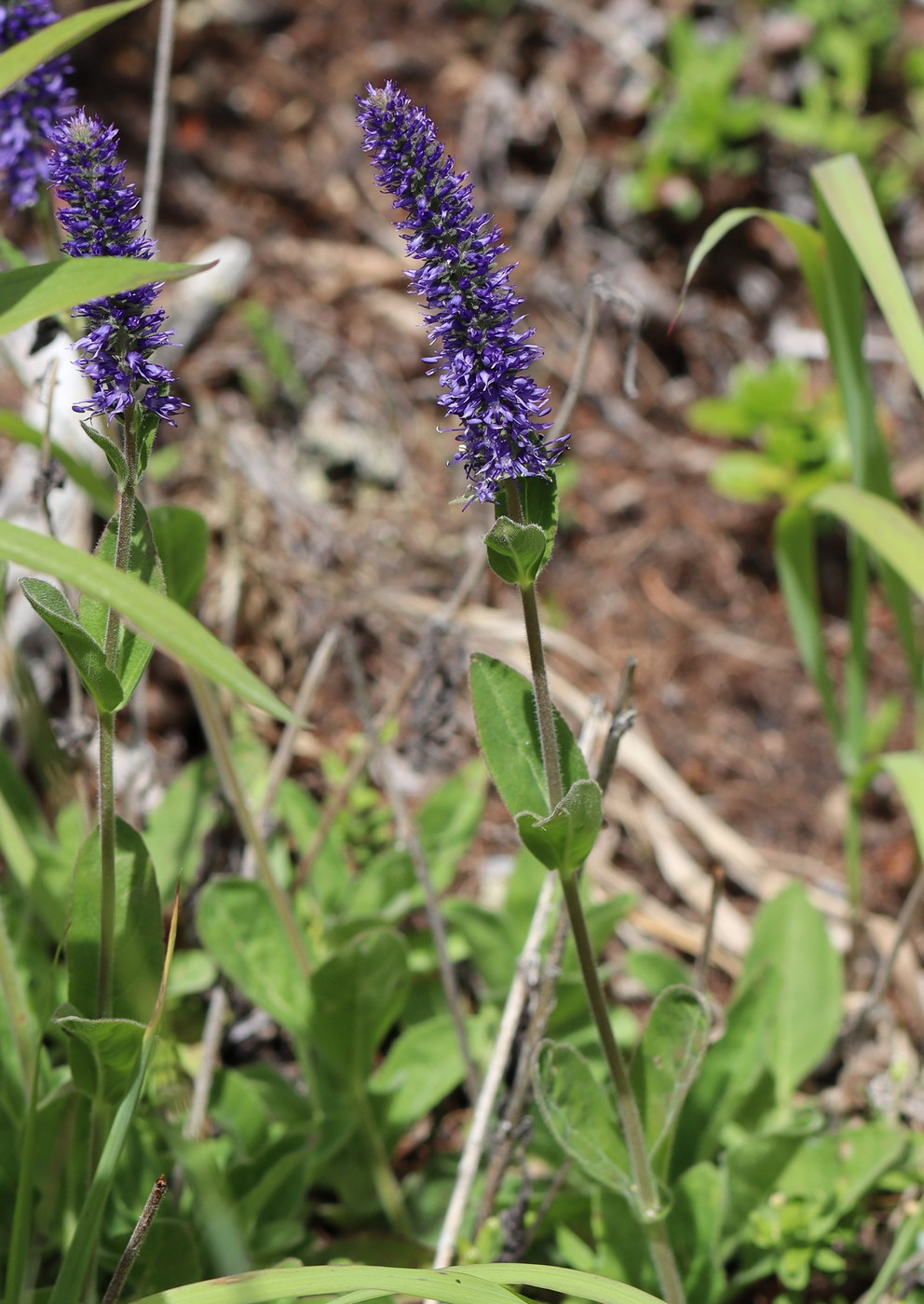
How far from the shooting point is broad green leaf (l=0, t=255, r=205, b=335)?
1125 mm

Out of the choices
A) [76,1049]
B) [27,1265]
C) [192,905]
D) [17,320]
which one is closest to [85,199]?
[17,320]

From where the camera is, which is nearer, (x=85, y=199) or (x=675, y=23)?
(x=85, y=199)

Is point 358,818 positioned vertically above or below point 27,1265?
above

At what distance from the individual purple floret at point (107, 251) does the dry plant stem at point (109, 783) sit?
42 mm

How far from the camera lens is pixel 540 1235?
7.04 ft

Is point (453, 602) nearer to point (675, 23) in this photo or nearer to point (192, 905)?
point (192, 905)

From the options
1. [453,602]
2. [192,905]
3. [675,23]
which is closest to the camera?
[453,602]

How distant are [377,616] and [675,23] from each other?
3.04 metres

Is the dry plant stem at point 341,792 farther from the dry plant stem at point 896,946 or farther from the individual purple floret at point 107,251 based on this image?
the individual purple floret at point 107,251

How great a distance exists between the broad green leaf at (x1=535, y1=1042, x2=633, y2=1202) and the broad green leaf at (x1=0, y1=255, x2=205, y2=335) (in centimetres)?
116

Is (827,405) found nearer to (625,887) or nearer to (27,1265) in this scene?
(625,887)

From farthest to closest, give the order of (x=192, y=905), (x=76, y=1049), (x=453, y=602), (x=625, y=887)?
1. (x=625, y=887)
2. (x=192, y=905)
3. (x=453, y=602)
4. (x=76, y=1049)

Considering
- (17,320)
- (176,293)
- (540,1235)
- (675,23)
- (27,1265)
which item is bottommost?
(540,1235)

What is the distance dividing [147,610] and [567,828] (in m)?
0.58
